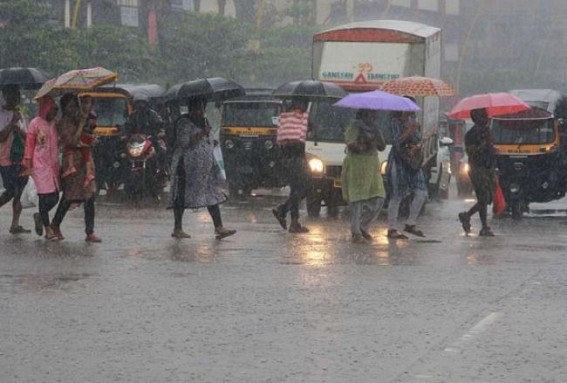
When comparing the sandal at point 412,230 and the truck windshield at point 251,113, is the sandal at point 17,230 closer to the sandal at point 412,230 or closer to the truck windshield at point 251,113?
the sandal at point 412,230

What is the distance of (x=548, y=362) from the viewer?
28.7 feet

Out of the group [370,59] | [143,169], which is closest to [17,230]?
[143,169]

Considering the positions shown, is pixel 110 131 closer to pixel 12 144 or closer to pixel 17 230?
pixel 17 230

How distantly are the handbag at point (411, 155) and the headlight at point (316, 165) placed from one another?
472cm

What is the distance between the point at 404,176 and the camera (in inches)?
685

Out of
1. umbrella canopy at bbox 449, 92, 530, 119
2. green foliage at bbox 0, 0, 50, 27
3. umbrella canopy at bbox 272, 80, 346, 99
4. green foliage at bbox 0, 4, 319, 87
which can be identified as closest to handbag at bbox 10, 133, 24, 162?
umbrella canopy at bbox 272, 80, 346, 99

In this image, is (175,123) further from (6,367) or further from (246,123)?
(246,123)

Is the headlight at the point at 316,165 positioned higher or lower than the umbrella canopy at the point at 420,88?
lower

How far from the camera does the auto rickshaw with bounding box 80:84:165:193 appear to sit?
26203mm

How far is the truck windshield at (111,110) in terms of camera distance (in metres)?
26.6

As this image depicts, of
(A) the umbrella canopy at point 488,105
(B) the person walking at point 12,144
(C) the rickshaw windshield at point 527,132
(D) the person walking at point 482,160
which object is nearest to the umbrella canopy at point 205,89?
(B) the person walking at point 12,144

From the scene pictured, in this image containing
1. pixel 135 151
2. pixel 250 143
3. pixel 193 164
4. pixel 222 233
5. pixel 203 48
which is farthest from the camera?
pixel 203 48

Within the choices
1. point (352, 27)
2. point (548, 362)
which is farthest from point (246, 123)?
point (548, 362)

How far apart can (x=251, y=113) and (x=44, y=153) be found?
12444mm
